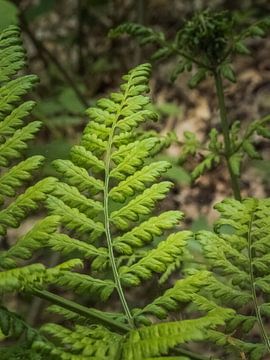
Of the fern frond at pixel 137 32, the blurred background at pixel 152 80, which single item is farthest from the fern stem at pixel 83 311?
the blurred background at pixel 152 80

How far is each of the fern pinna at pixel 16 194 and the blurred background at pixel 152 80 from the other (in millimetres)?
1903

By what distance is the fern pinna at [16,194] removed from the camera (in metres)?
1.02

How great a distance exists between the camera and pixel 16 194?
121cm

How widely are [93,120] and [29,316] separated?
113 inches

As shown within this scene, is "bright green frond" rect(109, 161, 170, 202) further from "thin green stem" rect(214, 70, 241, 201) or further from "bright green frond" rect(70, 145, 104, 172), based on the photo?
"thin green stem" rect(214, 70, 241, 201)

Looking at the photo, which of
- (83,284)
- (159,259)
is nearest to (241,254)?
(159,259)

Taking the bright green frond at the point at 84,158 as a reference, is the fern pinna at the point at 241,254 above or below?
below

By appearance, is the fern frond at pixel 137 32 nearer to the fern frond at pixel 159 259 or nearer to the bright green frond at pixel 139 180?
the bright green frond at pixel 139 180

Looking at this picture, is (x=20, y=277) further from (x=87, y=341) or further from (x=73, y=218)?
(x=73, y=218)

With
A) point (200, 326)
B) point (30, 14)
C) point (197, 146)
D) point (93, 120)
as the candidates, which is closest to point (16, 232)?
point (30, 14)

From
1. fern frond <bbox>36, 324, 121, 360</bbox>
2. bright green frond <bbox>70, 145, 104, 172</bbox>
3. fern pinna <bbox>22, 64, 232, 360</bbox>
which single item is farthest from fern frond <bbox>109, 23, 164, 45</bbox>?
fern frond <bbox>36, 324, 121, 360</bbox>

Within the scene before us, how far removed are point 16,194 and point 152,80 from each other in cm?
468

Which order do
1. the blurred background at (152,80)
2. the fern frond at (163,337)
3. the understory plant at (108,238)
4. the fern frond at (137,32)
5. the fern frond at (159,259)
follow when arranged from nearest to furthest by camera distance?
the fern frond at (163,337), the understory plant at (108,238), the fern frond at (159,259), the fern frond at (137,32), the blurred background at (152,80)

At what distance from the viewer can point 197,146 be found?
2.13 metres
